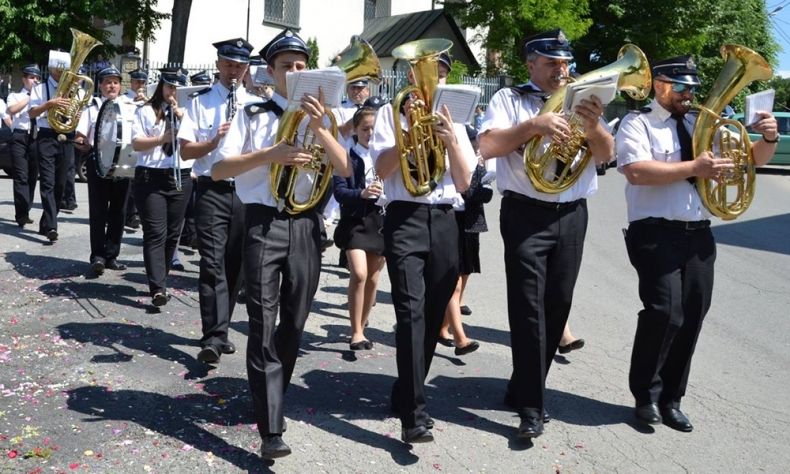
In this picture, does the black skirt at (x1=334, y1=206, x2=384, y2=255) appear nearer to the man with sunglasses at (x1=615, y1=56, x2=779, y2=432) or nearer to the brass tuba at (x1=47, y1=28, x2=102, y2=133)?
the man with sunglasses at (x1=615, y1=56, x2=779, y2=432)

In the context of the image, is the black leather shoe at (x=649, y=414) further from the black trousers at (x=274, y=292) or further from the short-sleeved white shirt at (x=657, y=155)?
the black trousers at (x=274, y=292)

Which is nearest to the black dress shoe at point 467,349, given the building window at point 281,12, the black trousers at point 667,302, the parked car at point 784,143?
the black trousers at point 667,302

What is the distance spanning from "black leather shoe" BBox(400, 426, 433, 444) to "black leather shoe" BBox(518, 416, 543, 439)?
0.55 meters

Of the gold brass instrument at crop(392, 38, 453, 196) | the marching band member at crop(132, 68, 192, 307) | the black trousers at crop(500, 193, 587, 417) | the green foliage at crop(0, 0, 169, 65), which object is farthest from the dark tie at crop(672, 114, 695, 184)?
the green foliage at crop(0, 0, 169, 65)

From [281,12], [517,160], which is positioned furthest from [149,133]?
[281,12]

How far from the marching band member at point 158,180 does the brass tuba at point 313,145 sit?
2998mm

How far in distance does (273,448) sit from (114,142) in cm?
475

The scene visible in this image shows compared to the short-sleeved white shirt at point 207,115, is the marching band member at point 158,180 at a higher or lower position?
lower

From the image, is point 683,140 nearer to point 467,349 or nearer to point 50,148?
point 467,349

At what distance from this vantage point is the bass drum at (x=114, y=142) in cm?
845

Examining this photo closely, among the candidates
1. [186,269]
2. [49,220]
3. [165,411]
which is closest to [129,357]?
[165,411]

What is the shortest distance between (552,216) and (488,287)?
4326 mm

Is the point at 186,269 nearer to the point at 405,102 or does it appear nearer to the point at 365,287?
the point at 365,287

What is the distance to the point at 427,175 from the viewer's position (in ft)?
15.8
